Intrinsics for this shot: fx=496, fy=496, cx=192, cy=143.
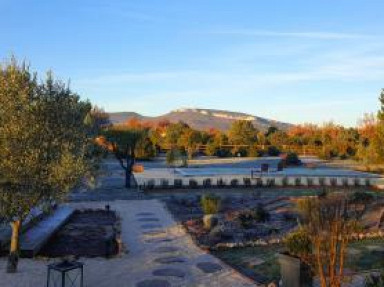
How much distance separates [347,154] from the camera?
229ft

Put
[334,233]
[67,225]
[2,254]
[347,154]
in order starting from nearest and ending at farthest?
[334,233], [2,254], [67,225], [347,154]

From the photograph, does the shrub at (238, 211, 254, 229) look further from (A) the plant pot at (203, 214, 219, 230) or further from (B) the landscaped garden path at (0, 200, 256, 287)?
(B) the landscaped garden path at (0, 200, 256, 287)

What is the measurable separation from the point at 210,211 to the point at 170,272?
9.32m

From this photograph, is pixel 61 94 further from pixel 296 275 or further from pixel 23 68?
pixel 296 275

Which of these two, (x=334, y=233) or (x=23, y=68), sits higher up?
(x=23, y=68)

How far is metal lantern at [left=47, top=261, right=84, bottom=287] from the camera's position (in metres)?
11.2

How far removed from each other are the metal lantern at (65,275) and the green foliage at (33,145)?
200cm

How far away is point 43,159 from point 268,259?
23.4 ft

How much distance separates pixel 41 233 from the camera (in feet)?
60.8

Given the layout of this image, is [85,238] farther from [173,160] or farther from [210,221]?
[173,160]

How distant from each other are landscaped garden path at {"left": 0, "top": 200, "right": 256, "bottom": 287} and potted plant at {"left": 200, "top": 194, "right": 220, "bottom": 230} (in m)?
1.28

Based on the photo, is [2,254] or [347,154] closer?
[2,254]

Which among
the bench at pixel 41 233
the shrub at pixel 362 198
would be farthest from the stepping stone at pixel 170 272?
the shrub at pixel 362 198

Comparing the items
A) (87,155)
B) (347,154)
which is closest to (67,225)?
(87,155)
